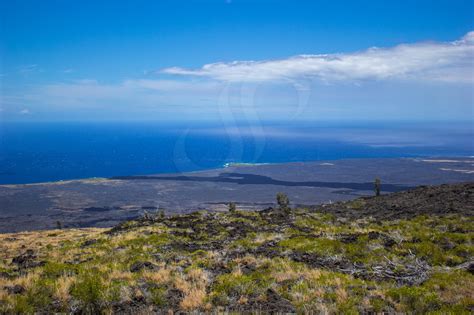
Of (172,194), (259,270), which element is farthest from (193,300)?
(172,194)

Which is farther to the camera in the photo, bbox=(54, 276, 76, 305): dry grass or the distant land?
the distant land

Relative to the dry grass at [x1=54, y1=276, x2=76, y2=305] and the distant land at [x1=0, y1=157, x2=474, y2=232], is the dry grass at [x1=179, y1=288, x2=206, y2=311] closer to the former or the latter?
the dry grass at [x1=54, y1=276, x2=76, y2=305]

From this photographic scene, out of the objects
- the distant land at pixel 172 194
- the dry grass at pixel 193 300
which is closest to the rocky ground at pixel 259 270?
the dry grass at pixel 193 300

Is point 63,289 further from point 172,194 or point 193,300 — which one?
point 172,194

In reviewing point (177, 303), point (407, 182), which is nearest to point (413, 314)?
point (177, 303)

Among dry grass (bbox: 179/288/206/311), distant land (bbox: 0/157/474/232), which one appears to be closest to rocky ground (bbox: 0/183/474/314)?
dry grass (bbox: 179/288/206/311)

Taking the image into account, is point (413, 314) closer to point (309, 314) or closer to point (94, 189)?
point (309, 314)
